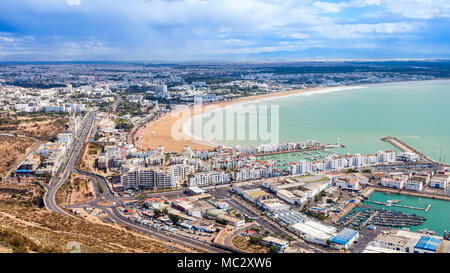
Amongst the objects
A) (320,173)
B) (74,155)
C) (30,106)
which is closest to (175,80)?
(30,106)

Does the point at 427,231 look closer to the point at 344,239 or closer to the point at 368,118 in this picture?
the point at 344,239

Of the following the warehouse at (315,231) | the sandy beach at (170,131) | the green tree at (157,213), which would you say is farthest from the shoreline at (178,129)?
the warehouse at (315,231)

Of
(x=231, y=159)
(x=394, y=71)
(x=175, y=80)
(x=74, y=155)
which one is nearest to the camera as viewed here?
(x=231, y=159)

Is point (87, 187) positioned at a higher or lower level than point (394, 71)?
lower

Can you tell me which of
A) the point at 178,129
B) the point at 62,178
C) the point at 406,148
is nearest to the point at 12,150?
the point at 62,178

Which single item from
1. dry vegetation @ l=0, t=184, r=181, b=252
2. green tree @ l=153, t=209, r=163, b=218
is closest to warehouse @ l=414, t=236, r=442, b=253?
dry vegetation @ l=0, t=184, r=181, b=252

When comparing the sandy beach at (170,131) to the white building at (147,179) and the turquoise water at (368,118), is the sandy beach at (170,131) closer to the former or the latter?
the turquoise water at (368,118)
